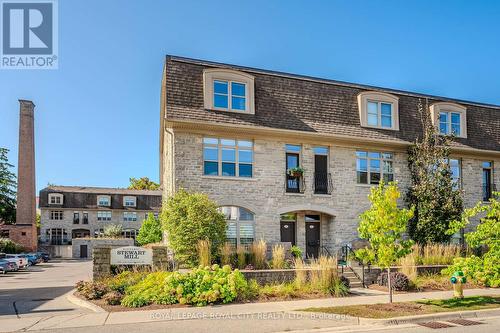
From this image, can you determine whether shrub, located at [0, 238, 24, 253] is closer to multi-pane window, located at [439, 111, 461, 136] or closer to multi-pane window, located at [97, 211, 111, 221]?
multi-pane window, located at [97, 211, 111, 221]

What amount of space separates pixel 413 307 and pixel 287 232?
9238 millimetres

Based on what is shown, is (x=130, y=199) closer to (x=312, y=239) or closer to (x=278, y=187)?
(x=312, y=239)

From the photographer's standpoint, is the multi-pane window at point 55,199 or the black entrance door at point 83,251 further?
the multi-pane window at point 55,199

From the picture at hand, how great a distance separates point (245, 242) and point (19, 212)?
1517 inches

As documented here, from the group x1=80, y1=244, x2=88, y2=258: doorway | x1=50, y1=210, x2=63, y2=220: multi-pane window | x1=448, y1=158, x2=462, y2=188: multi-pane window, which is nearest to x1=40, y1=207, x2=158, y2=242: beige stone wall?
x1=50, y1=210, x2=63, y2=220: multi-pane window

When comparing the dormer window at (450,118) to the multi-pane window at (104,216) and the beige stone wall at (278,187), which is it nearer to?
the beige stone wall at (278,187)

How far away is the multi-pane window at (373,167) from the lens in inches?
851

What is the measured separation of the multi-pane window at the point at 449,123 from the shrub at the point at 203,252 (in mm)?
15202

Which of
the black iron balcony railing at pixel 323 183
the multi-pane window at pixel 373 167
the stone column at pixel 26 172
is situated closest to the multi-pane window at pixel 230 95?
the black iron balcony railing at pixel 323 183

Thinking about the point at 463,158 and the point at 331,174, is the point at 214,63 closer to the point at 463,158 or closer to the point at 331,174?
the point at 331,174

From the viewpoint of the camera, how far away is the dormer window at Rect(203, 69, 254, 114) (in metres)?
19.0

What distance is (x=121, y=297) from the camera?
12164mm

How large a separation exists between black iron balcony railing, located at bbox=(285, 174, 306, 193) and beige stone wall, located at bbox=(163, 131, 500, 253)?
0.25 meters

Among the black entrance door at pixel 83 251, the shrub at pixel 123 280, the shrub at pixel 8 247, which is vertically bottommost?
the black entrance door at pixel 83 251
